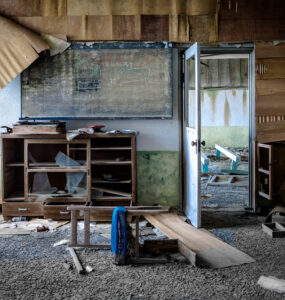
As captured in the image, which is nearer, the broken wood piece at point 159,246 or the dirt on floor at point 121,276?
the dirt on floor at point 121,276

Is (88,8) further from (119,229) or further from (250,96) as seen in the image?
(119,229)

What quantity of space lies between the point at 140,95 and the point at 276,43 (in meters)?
1.90

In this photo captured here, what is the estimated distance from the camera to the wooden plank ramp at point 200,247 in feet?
12.3

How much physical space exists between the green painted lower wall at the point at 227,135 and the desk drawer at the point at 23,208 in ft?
27.1

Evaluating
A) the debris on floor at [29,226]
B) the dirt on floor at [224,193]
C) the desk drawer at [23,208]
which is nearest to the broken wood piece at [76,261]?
the debris on floor at [29,226]

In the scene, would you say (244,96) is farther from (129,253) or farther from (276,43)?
(129,253)

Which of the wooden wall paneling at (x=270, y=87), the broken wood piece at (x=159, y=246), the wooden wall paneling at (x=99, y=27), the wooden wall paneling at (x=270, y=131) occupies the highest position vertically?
the wooden wall paneling at (x=99, y=27)

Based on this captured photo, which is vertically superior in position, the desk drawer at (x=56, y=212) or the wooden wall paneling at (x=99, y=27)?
the wooden wall paneling at (x=99, y=27)

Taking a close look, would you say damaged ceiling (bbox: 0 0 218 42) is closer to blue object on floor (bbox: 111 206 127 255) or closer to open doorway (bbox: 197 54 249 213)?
blue object on floor (bbox: 111 206 127 255)

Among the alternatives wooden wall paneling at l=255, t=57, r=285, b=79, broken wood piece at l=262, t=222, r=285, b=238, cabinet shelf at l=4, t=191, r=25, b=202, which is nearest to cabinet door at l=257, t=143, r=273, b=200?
broken wood piece at l=262, t=222, r=285, b=238

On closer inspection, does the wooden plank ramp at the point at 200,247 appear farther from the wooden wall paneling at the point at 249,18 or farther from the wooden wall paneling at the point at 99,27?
the wooden wall paneling at the point at 249,18

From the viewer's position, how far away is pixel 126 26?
5516mm

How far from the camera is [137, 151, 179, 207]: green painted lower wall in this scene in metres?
5.68

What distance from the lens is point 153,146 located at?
5691 millimetres
